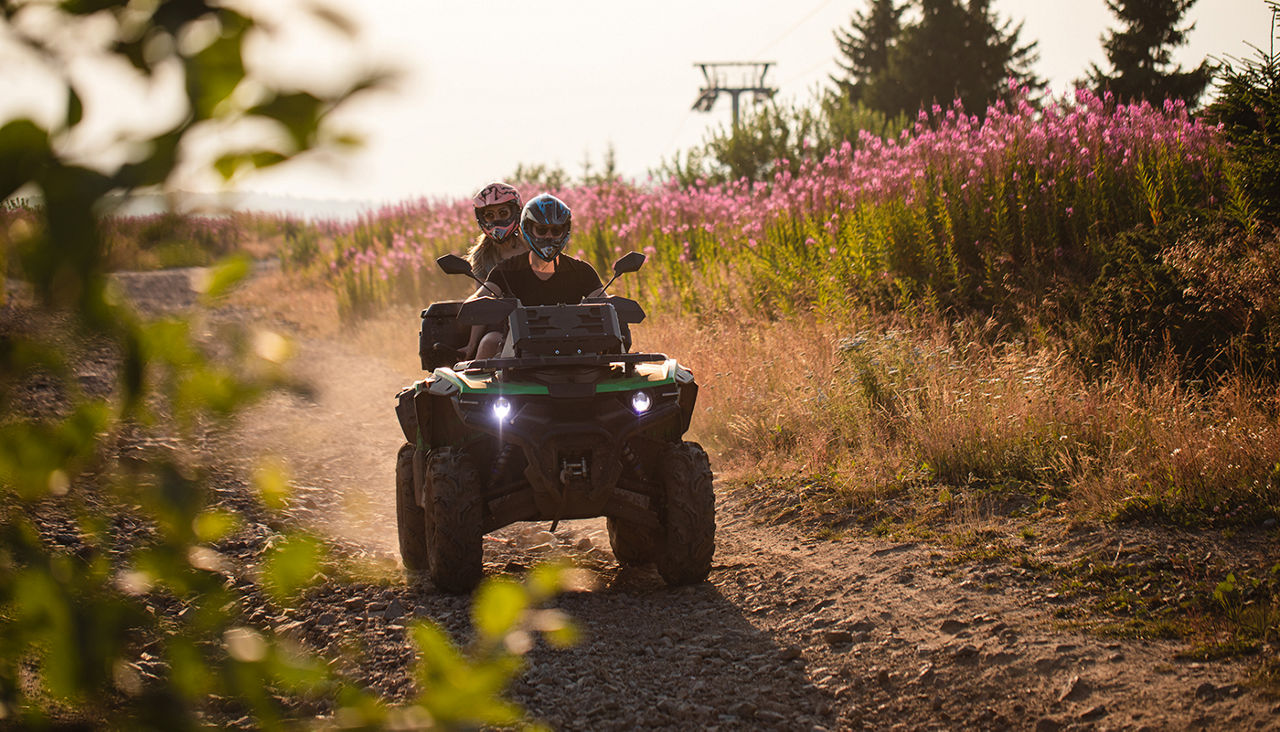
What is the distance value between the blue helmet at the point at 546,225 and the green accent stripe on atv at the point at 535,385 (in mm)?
1037

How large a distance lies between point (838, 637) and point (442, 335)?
2962 mm

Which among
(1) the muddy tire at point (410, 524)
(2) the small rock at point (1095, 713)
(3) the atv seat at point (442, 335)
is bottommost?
(2) the small rock at point (1095, 713)

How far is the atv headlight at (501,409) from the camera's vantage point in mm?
4906

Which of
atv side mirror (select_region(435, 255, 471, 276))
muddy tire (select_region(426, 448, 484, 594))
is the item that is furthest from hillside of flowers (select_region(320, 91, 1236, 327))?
muddy tire (select_region(426, 448, 484, 594))

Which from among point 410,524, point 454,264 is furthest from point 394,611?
point 454,264

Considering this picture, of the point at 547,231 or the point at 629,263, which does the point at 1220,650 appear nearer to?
the point at 629,263

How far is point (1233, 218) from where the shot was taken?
7.57 meters

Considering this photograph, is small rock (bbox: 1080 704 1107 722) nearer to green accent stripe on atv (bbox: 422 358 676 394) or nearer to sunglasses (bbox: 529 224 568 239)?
green accent stripe on atv (bbox: 422 358 676 394)

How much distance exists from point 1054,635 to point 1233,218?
4.75 metres

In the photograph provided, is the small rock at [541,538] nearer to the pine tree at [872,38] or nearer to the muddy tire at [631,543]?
the muddy tire at [631,543]

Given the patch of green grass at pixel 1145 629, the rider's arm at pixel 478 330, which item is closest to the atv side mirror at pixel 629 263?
the rider's arm at pixel 478 330

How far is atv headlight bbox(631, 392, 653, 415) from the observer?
5.02 metres

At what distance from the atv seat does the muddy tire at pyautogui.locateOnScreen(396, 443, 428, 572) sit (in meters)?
0.68

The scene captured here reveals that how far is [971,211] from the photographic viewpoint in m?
9.87
